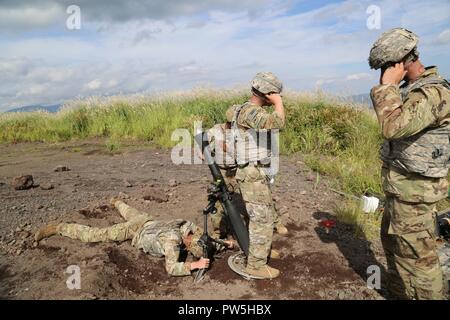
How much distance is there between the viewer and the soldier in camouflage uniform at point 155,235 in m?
3.71

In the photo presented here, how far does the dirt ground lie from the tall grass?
2.22ft

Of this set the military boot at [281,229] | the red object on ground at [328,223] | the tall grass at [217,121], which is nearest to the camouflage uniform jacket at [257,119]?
the military boot at [281,229]

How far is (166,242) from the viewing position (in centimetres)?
385

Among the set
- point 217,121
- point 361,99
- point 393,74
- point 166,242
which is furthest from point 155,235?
point 361,99

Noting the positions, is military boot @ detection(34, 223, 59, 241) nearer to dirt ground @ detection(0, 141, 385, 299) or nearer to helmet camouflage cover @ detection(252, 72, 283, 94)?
dirt ground @ detection(0, 141, 385, 299)

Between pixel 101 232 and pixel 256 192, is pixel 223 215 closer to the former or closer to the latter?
pixel 256 192

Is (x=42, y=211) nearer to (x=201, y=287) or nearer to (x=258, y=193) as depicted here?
(x=201, y=287)

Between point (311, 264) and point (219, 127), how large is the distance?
1634 millimetres

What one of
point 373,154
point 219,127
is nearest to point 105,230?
point 219,127

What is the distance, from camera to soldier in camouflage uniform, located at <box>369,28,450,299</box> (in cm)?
247

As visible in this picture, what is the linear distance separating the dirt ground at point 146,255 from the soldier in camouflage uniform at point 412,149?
697mm

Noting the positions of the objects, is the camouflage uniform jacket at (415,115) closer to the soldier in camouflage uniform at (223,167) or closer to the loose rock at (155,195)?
the soldier in camouflage uniform at (223,167)

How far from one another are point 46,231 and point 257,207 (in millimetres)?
2438

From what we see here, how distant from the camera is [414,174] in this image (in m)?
2.68
